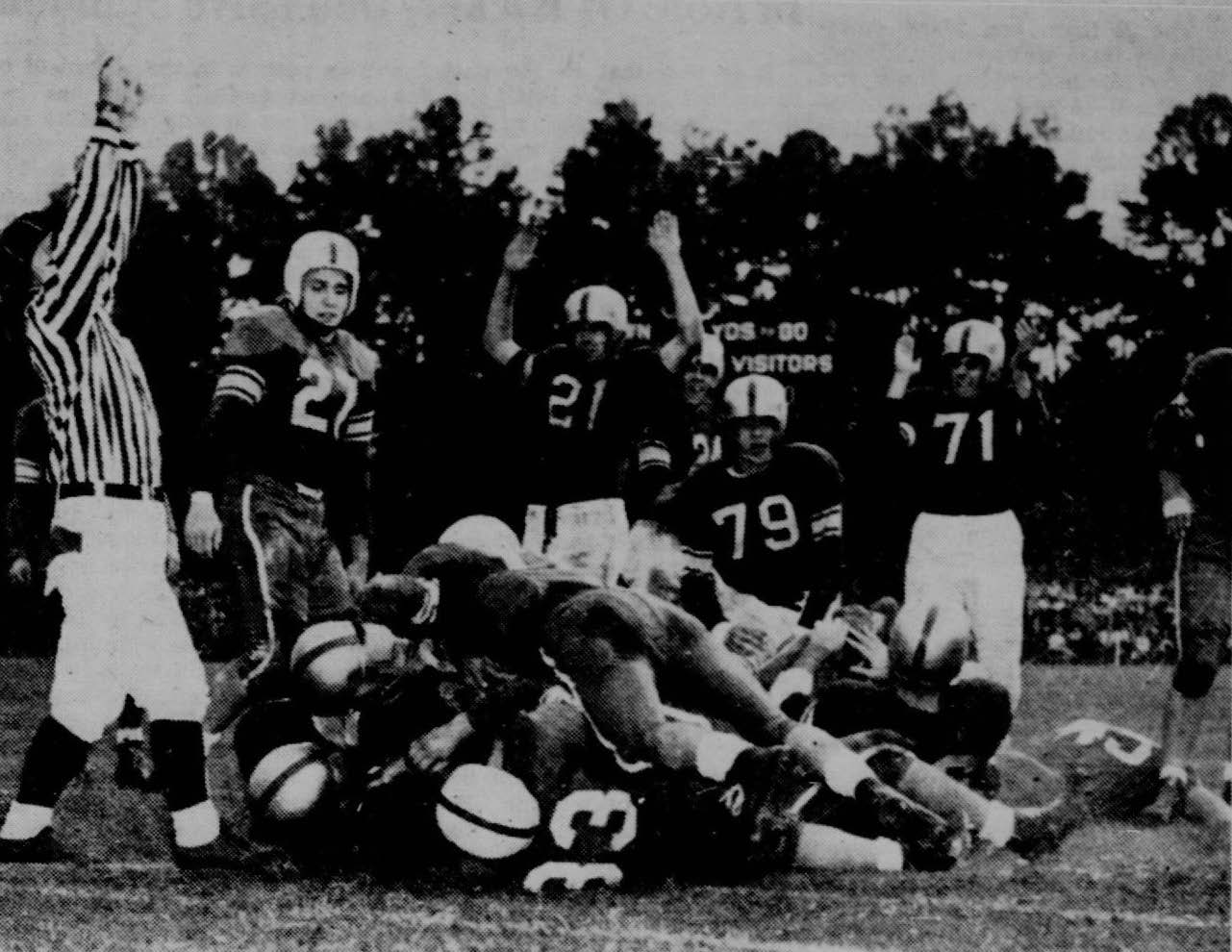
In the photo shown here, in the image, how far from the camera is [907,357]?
410 centimetres

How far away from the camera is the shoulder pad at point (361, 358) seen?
13.0 ft

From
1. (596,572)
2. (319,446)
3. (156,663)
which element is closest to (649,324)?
(596,572)

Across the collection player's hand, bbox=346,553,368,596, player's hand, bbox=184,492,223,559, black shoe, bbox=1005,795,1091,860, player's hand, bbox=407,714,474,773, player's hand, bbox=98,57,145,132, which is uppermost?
player's hand, bbox=98,57,145,132

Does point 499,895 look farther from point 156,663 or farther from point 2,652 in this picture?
point 2,652

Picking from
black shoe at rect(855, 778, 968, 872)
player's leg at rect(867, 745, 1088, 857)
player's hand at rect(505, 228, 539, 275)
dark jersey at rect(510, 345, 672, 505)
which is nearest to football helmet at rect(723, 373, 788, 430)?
dark jersey at rect(510, 345, 672, 505)

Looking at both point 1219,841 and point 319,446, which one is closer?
point 1219,841

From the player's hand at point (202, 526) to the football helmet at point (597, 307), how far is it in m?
1.17

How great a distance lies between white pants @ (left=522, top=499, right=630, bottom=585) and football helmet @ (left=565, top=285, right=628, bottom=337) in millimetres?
531

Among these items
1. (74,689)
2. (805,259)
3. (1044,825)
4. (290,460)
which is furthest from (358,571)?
(1044,825)

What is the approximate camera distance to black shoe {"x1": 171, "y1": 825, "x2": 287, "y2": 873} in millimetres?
3412

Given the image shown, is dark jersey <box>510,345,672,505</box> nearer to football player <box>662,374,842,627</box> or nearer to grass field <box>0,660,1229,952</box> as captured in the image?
football player <box>662,374,842,627</box>

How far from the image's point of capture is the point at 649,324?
4.16 meters

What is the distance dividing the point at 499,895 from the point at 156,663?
1.05m

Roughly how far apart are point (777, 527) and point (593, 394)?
670 millimetres
